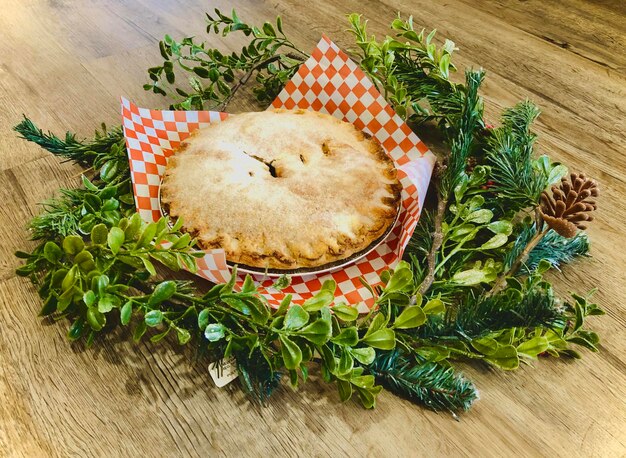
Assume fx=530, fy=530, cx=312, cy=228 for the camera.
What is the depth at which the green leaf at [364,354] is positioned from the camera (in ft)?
2.01

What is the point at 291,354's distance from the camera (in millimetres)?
583

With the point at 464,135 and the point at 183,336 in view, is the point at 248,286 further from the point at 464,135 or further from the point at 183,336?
the point at 464,135

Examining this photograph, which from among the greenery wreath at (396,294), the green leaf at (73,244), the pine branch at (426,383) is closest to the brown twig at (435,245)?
the greenery wreath at (396,294)

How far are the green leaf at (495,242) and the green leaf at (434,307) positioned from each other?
6.0 inches

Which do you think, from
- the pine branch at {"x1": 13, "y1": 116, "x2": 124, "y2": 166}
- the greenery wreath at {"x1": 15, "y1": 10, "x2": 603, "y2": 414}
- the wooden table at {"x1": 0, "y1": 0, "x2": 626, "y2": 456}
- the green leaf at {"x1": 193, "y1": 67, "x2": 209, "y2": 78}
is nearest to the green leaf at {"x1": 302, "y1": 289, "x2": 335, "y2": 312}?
the greenery wreath at {"x1": 15, "y1": 10, "x2": 603, "y2": 414}

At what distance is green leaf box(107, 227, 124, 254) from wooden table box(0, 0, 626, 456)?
0.14m

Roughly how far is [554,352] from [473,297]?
0.12 meters

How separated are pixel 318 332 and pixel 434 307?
16 centimetres

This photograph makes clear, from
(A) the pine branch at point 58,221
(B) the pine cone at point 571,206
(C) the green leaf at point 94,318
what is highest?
(B) the pine cone at point 571,206

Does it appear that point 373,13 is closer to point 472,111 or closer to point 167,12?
point 167,12

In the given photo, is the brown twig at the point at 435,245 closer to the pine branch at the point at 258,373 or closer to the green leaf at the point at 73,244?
the pine branch at the point at 258,373

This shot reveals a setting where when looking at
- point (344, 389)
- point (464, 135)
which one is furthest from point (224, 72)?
point (344, 389)

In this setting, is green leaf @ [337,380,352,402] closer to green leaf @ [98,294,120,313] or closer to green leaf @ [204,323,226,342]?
green leaf @ [204,323,226,342]

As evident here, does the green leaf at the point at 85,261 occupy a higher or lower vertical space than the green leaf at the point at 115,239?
lower
